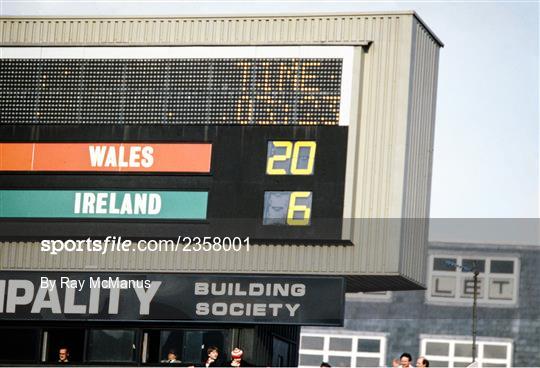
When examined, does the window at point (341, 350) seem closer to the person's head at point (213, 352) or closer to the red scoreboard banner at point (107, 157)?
the person's head at point (213, 352)

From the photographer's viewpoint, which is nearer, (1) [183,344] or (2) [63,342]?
(1) [183,344]

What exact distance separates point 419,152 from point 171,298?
4536 millimetres

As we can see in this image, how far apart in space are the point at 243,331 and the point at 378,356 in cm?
4006

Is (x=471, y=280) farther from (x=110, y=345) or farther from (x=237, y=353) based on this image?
(x=237, y=353)

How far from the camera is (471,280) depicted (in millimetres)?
60500

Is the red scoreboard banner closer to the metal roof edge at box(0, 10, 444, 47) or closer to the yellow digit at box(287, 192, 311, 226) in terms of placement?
the yellow digit at box(287, 192, 311, 226)

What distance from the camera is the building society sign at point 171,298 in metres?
22.9

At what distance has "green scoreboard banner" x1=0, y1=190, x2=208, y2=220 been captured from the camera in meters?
23.2

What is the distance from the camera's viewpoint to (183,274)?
23438mm

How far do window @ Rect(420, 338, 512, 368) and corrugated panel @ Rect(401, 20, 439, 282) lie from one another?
1487 inches

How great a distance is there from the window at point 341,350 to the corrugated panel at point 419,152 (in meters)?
38.1

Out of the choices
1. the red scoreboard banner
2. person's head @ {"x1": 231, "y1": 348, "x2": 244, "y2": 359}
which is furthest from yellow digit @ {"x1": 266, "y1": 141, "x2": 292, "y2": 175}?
person's head @ {"x1": 231, "y1": 348, "x2": 244, "y2": 359}

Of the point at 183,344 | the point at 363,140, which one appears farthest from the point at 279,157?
the point at 183,344

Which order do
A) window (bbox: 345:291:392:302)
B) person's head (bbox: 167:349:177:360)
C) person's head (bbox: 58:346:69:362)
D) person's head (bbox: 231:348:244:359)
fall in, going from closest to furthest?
person's head (bbox: 231:348:244:359) < person's head (bbox: 167:349:177:360) < person's head (bbox: 58:346:69:362) < window (bbox: 345:291:392:302)
